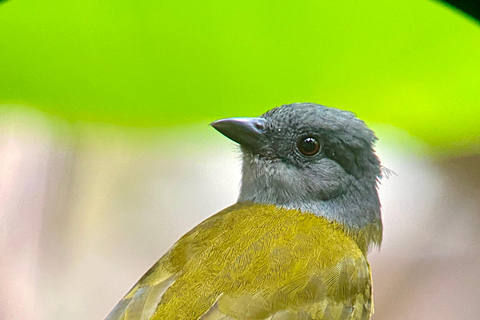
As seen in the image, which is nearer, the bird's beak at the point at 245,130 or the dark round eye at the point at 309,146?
the bird's beak at the point at 245,130

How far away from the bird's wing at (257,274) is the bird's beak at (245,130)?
0.19 meters

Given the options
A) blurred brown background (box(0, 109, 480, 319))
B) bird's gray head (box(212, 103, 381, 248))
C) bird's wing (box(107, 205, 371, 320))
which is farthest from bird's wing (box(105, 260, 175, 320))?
bird's gray head (box(212, 103, 381, 248))

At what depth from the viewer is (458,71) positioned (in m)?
1.63

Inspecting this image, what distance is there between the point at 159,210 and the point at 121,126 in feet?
1.07

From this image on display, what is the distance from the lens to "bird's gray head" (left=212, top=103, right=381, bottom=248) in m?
1.58

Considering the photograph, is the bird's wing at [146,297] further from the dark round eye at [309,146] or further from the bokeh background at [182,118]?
the dark round eye at [309,146]

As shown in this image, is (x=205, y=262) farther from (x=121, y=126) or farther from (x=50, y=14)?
(x=50, y=14)

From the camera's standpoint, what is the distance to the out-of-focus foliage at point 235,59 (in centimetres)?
146

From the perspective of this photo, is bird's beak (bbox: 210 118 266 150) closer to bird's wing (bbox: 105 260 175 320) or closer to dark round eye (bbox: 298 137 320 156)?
dark round eye (bbox: 298 137 320 156)

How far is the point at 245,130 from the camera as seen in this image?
5.16ft

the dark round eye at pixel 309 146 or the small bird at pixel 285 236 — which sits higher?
the dark round eye at pixel 309 146

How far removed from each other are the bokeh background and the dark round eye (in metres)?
0.13

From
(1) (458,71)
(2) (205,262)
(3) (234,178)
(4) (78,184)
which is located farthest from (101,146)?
(1) (458,71)

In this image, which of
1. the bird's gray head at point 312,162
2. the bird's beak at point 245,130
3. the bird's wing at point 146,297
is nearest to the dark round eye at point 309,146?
the bird's gray head at point 312,162
